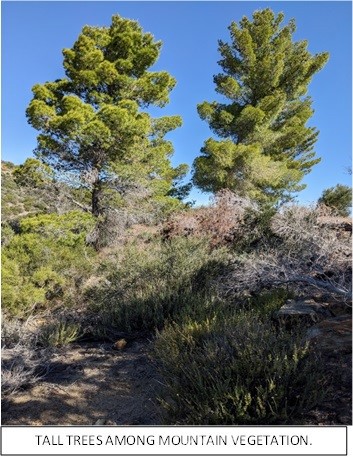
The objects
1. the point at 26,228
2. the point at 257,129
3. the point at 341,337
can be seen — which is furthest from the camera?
the point at 257,129

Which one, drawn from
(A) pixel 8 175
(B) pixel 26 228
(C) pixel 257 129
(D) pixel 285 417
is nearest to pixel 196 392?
(D) pixel 285 417

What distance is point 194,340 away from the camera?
167 inches

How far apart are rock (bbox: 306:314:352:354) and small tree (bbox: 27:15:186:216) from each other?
9194mm

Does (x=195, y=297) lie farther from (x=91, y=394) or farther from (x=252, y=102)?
(x=252, y=102)

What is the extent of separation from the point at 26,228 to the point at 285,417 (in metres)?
9.39

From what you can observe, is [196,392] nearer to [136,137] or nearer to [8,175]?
[136,137]

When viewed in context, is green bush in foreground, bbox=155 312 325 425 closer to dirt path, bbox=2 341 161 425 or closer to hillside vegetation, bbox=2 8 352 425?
hillside vegetation, bbox=2 8 352 425

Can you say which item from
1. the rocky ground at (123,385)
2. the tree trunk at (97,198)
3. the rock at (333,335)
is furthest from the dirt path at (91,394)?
the tree trunk at (97,198)

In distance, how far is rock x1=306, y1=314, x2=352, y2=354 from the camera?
360 cm
